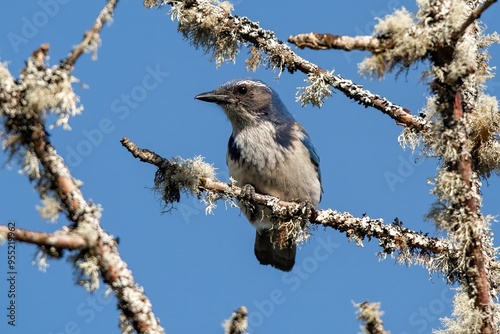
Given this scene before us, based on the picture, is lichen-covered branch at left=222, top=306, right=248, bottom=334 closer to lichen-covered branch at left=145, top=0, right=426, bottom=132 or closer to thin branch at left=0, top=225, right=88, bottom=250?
thin branch at left=0, top=225, right=88, bottom=250

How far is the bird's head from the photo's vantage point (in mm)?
7898

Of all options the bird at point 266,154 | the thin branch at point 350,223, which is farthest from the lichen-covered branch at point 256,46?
the bird at point 266,154

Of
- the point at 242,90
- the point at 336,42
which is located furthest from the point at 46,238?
the point at 242,90

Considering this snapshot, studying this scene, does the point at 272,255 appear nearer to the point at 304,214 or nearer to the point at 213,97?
the point at 213,97

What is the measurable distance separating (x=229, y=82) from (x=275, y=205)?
3161 mm

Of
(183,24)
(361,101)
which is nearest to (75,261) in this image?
(361,101)

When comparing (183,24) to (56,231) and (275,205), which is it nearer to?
(275,205)

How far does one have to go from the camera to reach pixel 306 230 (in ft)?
17.9

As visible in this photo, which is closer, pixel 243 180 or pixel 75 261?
pixel 75 261

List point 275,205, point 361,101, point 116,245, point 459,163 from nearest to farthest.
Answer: point 116,245 → point 459,163 → point 361,101 → point 275,205

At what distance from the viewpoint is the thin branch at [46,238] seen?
7.50ft

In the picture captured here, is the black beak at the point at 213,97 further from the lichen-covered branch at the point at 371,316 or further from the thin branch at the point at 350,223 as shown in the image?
the lichen-covered branch at the point at 371,316

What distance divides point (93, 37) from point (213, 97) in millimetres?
5319

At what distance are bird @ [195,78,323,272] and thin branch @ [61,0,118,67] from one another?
4381 mm
